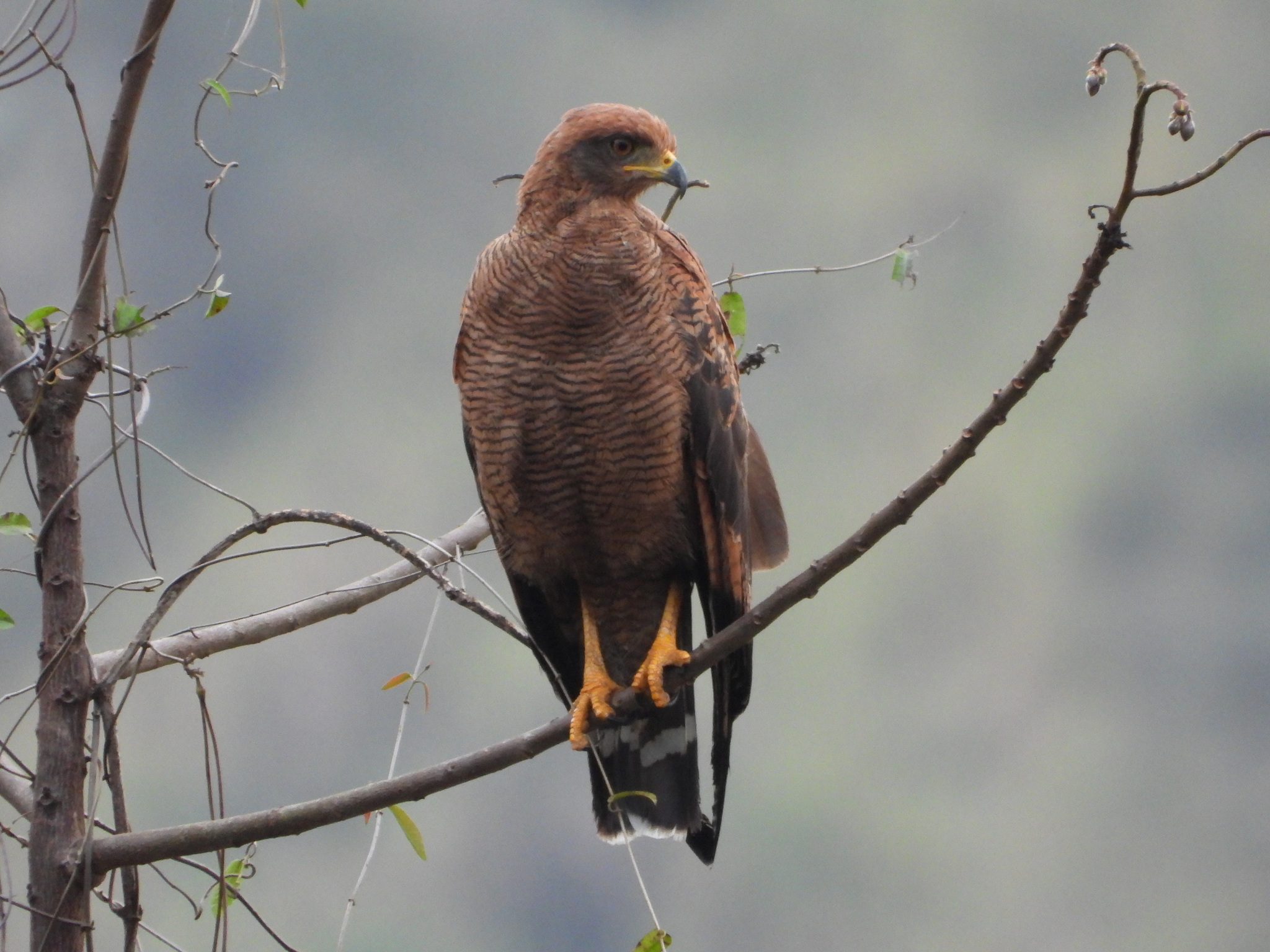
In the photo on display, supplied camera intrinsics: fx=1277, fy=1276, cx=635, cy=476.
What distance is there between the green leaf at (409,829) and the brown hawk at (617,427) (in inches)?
15.1

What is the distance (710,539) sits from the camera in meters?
2.75

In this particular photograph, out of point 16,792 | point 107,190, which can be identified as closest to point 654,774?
point 16,792

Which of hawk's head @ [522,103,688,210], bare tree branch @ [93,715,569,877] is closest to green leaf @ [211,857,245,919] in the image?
bare tree branch @ [93,715,569,877]

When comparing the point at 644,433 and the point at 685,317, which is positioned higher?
the point at 685,317

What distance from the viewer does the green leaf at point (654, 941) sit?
87.6 inches

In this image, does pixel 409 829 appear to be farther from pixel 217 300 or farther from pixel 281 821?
pixel 217 300

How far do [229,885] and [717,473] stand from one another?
126 centimetres

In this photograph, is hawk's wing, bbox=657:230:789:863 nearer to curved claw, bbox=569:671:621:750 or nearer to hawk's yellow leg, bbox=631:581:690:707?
hawk's yellow leg, bbox=631:581:690:707

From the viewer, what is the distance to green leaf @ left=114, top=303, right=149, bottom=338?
6.81 feet

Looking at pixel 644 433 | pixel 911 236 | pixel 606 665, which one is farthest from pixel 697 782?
pixel 911 236

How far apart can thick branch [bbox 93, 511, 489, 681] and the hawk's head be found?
0.83 meters

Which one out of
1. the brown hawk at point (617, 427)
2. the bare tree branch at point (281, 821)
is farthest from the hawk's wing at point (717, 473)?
the bare tree branch at point (281, 821)

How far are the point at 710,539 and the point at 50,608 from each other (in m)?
1.30

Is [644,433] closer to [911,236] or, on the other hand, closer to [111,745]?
[911,236]
